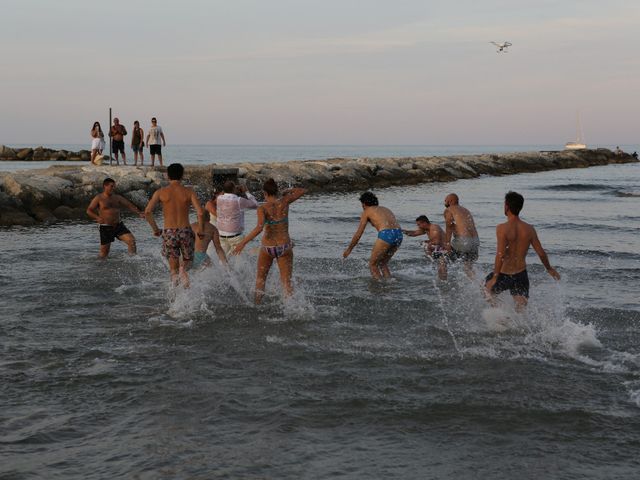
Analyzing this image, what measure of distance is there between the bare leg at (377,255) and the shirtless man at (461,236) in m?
1.05

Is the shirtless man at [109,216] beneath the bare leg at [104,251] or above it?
above

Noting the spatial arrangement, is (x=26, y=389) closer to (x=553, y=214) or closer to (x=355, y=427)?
(x=355, y=427)

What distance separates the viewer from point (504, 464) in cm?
534

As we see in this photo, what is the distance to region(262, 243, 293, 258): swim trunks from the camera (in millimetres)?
9984

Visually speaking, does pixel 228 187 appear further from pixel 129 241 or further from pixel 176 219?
pixel 129 241

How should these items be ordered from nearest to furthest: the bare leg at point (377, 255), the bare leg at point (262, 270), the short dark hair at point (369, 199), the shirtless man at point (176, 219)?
the shirtless man at point (176, 219)
the bare leg at point (262, 270)
the short dark hair at point (369, 199)
the bare leg at point (377, 255)

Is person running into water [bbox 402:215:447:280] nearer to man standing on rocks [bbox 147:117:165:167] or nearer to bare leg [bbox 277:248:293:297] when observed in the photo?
bare leg [bbox 277:248:293:297]

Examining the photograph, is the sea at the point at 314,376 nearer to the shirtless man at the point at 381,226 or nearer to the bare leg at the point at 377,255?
the bare leg at the point at 377,255

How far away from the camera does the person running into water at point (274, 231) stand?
32.1 ft

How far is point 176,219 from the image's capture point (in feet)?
33.4

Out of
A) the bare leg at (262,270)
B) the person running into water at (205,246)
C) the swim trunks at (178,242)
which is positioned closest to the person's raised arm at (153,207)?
the swim trunks at (178,242)

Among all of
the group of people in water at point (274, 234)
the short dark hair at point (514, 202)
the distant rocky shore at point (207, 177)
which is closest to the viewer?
the short dark hair at point (514, 202)

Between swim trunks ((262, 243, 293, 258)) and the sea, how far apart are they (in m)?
0.70

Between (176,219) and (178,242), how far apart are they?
0.33 metres
